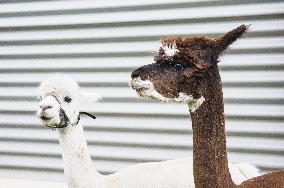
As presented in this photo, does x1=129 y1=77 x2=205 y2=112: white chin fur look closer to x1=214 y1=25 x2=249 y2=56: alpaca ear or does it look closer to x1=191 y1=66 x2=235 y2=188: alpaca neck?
x1=191 y1=66 x2=235 y2=188: alpaca neck

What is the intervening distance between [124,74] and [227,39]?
2130 millimetres

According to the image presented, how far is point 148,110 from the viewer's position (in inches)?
167

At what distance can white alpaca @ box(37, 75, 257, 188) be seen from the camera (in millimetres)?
3086

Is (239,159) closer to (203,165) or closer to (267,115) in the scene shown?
(267,115)

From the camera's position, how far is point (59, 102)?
311 cm

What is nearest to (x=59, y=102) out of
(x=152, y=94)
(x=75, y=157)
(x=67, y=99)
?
(x=67, y=99)

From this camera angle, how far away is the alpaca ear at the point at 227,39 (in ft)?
7.13

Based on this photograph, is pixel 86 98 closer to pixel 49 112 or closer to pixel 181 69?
pixel 49 112

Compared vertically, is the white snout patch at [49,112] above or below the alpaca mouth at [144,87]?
below

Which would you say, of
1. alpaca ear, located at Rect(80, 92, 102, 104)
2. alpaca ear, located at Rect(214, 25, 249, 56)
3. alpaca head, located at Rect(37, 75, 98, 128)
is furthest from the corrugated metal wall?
alpaca ear, located at Rect(214, 25, 249, 56)

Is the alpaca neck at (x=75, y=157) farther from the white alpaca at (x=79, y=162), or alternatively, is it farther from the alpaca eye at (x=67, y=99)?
the alpaca eye at (x=67, y=99)

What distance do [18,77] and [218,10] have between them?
1903 mm

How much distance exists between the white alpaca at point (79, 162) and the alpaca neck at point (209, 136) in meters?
1.00

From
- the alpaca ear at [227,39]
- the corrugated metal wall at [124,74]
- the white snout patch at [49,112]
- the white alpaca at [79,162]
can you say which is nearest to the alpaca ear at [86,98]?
the white alpaca at [79,162]
